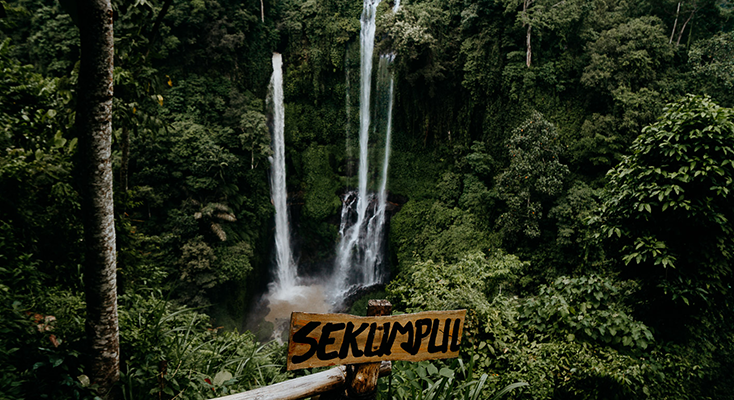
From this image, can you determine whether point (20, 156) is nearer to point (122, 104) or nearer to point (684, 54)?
point (122, 104)

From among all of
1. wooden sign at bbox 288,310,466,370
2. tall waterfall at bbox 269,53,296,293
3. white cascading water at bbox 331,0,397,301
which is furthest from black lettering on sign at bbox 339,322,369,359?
tall waterfall at bbox 269,53,296,293

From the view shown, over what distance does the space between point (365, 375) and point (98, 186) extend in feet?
5.83

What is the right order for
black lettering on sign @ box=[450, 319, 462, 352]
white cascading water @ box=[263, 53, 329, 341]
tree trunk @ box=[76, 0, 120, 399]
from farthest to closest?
white cascading water @ box=[263, 53, 329, 341] → tree trunk @ box=[76, 0, 120, 399] → black lettering on sign @ box=[450, 319, 462, 352]

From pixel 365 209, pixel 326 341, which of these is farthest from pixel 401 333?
pixel 365 209

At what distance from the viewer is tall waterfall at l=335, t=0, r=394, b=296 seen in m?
14.1

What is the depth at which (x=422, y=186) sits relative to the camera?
14.2m

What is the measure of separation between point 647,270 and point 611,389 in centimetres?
159

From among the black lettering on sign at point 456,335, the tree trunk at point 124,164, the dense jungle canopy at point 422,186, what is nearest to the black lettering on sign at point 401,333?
the black lettering on sign at point 456,335

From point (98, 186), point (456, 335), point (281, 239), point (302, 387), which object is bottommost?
point (281, 239)

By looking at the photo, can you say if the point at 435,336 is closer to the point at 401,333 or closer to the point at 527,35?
the point at 401,333

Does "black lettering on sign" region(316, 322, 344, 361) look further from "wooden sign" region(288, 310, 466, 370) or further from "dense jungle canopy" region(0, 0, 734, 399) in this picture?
"dense jungle canopy" region(0, 0, 734, 399)

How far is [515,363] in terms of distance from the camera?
283cm

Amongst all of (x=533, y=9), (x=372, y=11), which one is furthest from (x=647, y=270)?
(x=372, y=11)

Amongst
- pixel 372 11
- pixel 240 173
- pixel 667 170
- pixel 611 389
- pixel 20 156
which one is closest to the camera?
pixel 611 389
